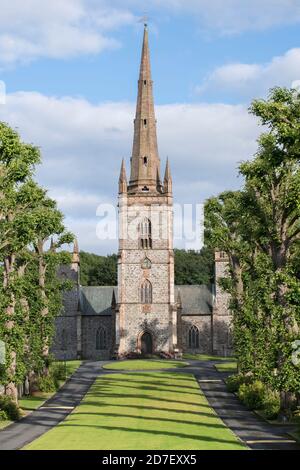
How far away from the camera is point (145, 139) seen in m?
94.1

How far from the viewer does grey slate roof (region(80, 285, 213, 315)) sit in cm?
10025

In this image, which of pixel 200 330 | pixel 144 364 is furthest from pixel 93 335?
pixel 144 364

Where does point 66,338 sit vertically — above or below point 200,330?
below

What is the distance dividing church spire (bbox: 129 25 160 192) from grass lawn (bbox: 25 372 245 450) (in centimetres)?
3530

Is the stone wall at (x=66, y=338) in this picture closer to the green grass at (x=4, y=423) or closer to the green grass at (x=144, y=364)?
the green grass at (x=144, y=364)

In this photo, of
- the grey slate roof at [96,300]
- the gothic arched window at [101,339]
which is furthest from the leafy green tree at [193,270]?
the gothic arched window at [101,339]

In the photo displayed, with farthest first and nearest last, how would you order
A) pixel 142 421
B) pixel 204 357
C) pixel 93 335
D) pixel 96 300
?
pixel 96 300 < pixel 93 335 < pixel 204 357 < pixel 142 421

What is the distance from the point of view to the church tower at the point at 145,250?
297ft

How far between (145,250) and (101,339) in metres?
14.4

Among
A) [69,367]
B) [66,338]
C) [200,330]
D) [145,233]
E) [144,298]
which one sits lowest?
[69,367]

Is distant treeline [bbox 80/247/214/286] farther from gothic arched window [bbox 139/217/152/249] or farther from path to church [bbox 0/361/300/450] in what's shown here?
path to church [bbox 0/361/300/450]

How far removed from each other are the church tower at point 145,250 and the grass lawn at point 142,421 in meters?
26.6

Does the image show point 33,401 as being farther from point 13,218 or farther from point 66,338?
point 66,338
